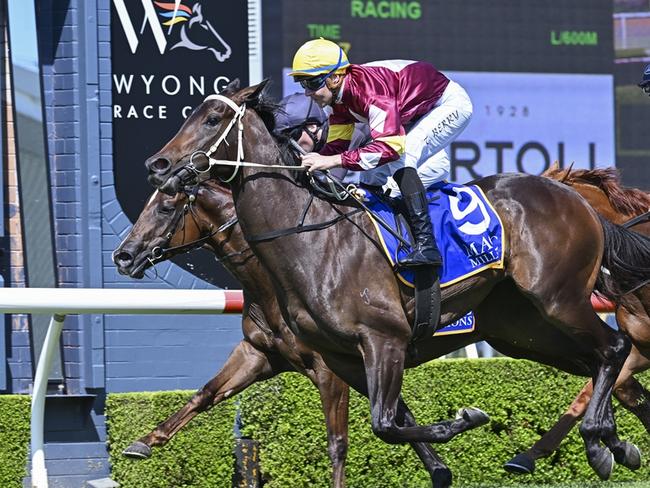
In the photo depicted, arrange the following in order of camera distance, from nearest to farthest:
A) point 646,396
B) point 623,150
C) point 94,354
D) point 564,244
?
point 564,244, point 646,396, point 94,354, point 623,150

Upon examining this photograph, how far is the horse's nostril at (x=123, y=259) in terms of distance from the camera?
5.17 m

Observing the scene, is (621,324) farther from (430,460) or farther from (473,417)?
(473,417)

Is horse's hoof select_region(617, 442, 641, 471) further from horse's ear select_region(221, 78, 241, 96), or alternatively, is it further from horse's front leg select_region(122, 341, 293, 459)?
horse's ear select_region(221, 78, 241, 96)

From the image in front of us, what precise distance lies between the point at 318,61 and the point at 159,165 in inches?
26.1

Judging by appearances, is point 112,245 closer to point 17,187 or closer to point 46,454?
point 17,187

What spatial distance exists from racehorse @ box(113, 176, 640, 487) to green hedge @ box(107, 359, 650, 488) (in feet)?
1.74

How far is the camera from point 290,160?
453cm

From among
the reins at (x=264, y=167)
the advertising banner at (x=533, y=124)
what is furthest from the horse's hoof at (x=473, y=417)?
the advertising banner at (x=533, y=124)

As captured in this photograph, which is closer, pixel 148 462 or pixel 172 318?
pixel 148 462

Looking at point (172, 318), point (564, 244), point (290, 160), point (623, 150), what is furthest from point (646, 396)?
point (623, 150)

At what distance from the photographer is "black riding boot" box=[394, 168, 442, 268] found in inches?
174

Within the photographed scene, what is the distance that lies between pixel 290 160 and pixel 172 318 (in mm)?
2303

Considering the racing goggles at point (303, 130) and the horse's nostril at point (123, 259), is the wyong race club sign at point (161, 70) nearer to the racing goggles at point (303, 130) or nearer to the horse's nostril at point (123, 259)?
the racing goggles at point (303, 130)

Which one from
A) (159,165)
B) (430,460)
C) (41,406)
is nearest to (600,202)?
(430,460)
